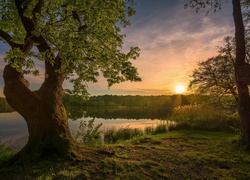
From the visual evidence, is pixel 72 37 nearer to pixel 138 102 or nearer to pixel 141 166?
pixel 141 166

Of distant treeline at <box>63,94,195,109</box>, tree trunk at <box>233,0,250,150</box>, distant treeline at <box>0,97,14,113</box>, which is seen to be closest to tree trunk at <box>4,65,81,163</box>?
tree trunk at <box>233,0,250,150</box>

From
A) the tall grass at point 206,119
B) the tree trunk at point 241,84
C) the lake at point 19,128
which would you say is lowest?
the lake at point 19,128

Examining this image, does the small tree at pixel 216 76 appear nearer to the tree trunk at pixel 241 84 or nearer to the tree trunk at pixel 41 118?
the tree trunk at pixel 241 84

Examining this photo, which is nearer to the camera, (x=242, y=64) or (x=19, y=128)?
(x=242, y=64)

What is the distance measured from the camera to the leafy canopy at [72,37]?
22.3 ft

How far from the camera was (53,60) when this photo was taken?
7.37 m

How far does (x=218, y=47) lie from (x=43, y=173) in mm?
13318

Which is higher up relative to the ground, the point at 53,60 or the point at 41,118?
the point at 53,60

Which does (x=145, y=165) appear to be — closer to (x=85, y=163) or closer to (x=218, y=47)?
(x=85, y=163)

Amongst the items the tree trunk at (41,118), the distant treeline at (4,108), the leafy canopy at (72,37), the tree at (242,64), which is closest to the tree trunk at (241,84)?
the tree at (242,64)

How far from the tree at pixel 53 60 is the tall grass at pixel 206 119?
373 inches

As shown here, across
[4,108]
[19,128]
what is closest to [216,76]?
[19,128]

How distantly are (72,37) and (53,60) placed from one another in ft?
3.68

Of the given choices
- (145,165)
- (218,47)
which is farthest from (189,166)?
(218,47)
